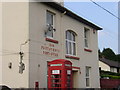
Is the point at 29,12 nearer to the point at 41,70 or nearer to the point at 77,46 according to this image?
the point at 41,70

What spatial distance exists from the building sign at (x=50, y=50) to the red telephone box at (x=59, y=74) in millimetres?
1134

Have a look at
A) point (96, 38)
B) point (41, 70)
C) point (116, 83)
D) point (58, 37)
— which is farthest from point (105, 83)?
point (41, 70)

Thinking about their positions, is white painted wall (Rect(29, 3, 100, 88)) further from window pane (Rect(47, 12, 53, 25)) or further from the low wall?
the low wall

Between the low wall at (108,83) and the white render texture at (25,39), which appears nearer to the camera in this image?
the white render texture at (25,39)

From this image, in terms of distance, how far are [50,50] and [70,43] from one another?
3.30m

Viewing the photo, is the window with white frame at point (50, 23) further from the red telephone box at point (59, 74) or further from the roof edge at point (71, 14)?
the red telephone box at point (59, 74)

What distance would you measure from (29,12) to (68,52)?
5.30 meters

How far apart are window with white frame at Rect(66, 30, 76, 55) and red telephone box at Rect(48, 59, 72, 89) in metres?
4.20

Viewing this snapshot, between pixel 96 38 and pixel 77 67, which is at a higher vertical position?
pixel 96 38

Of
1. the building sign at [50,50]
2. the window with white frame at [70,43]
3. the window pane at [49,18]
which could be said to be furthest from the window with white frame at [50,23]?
the window with white frame at [70,43]

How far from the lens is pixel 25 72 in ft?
45.2

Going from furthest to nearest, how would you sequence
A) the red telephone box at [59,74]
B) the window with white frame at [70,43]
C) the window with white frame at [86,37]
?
1. the window with white frame at [86,37]
2. the window with white frame at [70,43]
3. the red telephone box at [59,74]

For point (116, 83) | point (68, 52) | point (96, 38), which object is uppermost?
point (96, 38)

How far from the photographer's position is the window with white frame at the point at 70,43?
18438mm
